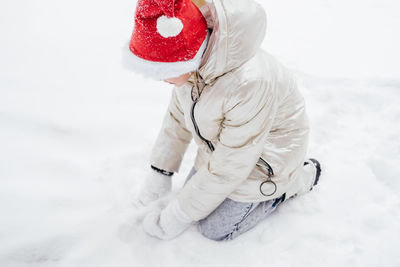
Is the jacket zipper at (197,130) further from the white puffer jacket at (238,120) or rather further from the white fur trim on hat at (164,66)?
the white fur trim on hat at (164,66)

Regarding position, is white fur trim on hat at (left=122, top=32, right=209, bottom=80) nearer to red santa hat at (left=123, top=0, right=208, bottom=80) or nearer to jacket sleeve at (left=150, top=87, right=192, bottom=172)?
red santa hat at (left=123, top=0, right=208, bottom=80)

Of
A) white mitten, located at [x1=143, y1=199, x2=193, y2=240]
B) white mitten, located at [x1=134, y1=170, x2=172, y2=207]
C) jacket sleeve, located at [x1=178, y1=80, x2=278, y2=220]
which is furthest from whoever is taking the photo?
white mitten, located at [x1=134, y1=170, x2=172, y2=207]

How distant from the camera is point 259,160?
106 centimetres

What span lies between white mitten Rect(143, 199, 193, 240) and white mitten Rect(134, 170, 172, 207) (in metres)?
0.08

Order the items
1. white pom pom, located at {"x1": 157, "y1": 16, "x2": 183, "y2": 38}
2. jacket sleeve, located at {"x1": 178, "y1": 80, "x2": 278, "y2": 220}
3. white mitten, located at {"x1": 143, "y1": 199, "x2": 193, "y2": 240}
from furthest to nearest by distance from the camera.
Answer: white mitten, located at {"x1": 143, "y1": 199, "x2": 193, "y2": 240} → jacket sleeve, located at {"x1": 178, "y1": 80, "x2": 278, "y2": 220} → white pom pom, located at {"x1": 157, "y1": 16, "x2": 183, "y2": 38}

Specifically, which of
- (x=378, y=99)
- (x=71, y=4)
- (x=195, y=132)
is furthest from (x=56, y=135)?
(x=378, y=99)

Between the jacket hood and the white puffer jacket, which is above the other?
the jacket hood

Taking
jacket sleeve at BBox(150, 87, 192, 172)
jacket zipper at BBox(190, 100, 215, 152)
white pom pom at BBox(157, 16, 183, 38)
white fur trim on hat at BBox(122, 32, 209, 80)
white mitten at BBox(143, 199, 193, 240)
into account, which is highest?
white pom pom at BBox(157, 16, 183, 38)

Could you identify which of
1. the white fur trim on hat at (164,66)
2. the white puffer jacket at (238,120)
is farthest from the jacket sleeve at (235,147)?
the white fur trim on hat at (164,66)

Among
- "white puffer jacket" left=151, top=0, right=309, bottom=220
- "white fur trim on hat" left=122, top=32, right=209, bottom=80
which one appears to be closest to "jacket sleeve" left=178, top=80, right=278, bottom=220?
"white puffer jacket" left=151, top=0, right=309, bottom=220

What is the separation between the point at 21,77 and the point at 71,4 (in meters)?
0.88

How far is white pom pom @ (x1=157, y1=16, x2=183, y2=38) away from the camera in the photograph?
2.32ft

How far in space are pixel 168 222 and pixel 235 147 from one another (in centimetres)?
37

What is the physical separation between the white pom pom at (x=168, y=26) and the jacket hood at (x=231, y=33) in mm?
91
